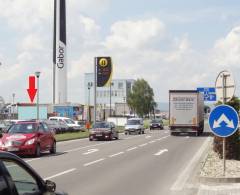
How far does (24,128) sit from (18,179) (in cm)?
1976

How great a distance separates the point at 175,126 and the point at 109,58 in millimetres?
26585

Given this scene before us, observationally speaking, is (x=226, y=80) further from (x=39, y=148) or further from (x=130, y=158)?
(x=39, y=148)

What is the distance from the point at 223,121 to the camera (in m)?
14.2

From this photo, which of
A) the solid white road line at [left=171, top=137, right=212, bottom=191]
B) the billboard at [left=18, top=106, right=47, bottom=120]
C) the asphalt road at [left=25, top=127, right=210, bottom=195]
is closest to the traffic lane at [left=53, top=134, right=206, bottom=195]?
the asphalt road at [left=25, top=127, right=210, bottom=195]

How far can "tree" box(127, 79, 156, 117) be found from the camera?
6398 inches

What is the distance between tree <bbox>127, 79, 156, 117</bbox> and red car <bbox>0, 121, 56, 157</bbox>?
137 m

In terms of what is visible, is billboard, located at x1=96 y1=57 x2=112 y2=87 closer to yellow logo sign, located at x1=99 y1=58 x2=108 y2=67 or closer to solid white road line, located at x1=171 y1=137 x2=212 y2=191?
yellow logo sign, located at x1=99 y1=58 x2=108 y2=67

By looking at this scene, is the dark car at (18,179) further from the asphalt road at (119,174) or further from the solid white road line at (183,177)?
the solid white road line at (183,177)

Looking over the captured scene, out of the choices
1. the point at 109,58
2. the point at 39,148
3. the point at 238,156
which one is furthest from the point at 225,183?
the point at 109,58

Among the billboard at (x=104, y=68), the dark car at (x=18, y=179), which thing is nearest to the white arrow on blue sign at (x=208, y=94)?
the billboard at (x=104, y=68)

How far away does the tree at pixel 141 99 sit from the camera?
533 ft

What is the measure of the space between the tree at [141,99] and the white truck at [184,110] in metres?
114

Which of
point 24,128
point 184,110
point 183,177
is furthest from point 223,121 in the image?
point 184,110

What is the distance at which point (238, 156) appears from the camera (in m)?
19.8
